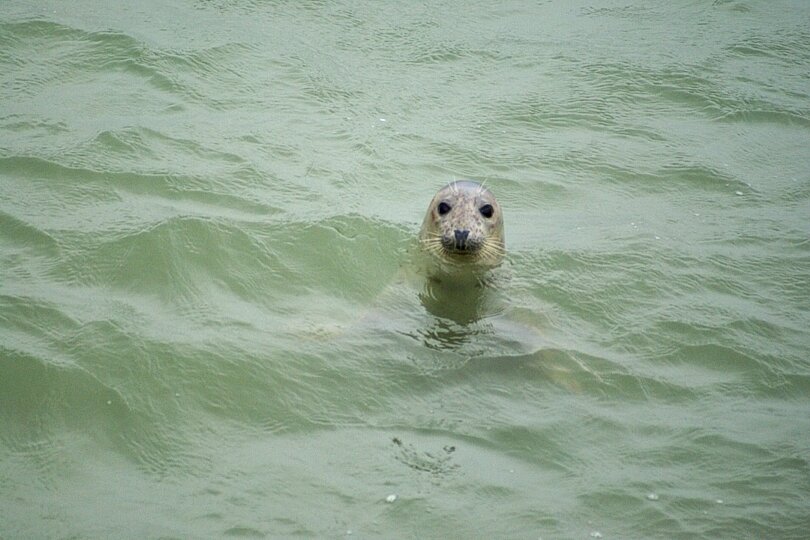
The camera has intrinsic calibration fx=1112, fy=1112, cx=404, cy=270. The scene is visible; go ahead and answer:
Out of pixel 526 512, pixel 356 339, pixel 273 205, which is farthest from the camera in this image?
pixel 273 205

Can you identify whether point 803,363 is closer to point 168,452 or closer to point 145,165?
point 168,452

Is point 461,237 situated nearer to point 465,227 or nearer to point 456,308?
point 465,227

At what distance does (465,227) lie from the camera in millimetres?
6672

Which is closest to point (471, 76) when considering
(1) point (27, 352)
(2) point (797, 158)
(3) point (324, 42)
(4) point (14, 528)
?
(3) point (324, 42)

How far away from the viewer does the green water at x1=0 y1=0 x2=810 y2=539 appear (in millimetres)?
4836

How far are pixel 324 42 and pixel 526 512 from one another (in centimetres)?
647

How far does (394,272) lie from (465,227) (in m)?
0.66

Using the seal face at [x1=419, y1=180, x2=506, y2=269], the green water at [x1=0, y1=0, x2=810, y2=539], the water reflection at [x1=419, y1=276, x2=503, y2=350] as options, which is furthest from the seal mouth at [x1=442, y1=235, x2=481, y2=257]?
the green water at [x1=0, y1=0, x2=810, y2=539]

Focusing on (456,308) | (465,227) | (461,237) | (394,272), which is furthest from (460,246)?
(394,272)

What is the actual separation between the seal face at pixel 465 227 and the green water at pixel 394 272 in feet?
0.92

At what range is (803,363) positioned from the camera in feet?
20.4

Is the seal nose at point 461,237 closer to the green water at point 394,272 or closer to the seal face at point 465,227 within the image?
the seal face at point 465,227

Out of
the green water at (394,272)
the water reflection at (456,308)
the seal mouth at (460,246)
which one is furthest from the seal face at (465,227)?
the green water at (394,272)

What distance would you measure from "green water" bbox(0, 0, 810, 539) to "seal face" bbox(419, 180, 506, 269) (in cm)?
28
